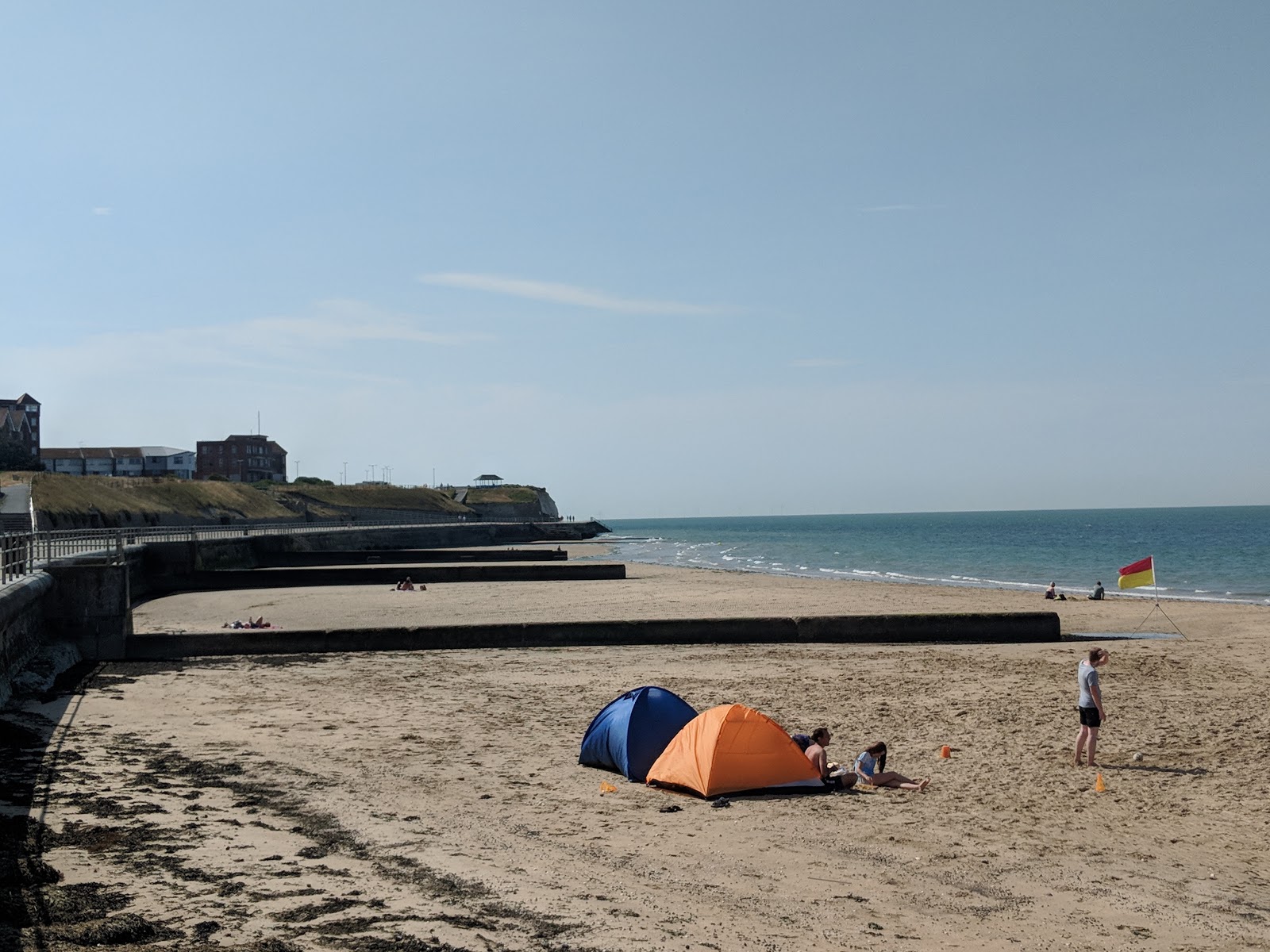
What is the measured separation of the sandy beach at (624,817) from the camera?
6.82 meters

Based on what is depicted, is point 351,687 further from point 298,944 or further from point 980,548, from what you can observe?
point 980,548

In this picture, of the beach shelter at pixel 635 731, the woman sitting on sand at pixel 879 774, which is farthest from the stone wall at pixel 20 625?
the woman sitting on sand at pixel 879 774

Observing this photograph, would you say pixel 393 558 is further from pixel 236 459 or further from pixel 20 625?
pixel 236 459

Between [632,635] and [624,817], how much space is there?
12.0m

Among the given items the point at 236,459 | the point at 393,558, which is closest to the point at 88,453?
the point at 236,459

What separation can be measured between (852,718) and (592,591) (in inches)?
888

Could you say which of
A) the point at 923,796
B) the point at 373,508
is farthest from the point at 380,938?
the point at 373,508

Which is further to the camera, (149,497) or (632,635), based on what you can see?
(149,497)

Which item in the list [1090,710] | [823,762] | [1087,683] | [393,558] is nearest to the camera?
[823,762]

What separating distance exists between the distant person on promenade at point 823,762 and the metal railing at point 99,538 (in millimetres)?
13319

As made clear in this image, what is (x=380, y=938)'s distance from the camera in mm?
6277

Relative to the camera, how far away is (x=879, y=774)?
10.7 meters

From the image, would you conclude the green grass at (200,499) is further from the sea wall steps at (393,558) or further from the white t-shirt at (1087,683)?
the white t-shirt at (1087,683)

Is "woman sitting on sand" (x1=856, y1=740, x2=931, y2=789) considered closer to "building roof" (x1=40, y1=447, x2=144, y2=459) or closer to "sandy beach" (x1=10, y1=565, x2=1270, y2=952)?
"sandy beach" (x1=10, y1=565, x2=1270, y2=952)
